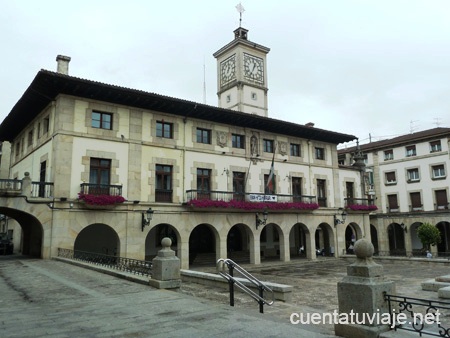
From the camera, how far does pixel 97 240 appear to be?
2348cm

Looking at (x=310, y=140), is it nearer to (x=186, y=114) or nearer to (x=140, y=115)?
(x=186, y=114)

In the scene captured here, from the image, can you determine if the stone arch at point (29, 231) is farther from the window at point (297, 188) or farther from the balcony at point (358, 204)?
the balcony at point (358, 204)

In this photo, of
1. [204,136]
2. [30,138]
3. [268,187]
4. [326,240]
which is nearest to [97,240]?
[30,138]

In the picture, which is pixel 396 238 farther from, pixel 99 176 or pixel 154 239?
pixel 99 176

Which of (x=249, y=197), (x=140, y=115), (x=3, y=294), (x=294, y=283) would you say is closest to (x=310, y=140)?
(x=249, y=197)

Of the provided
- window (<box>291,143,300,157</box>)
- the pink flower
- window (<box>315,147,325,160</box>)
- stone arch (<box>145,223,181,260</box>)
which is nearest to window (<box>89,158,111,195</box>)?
the pink flower

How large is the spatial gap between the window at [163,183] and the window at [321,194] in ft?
44.2

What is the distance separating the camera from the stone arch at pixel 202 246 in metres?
25.8

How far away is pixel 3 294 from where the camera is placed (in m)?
9.37

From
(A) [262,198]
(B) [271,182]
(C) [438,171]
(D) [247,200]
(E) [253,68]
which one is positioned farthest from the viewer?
(C) [438,171]

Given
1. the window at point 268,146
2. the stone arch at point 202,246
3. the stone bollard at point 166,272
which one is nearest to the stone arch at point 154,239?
the stone arch at point 202,246

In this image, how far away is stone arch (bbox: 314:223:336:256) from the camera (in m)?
30.8

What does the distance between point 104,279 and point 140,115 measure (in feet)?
40.1

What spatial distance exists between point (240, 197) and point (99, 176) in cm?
942
